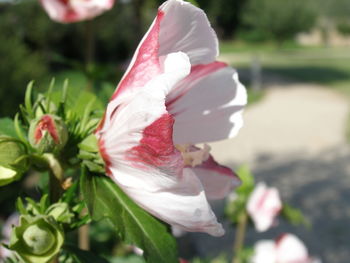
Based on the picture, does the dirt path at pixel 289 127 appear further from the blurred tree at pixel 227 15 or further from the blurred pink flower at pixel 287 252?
the blurred tree at pixel 227 15

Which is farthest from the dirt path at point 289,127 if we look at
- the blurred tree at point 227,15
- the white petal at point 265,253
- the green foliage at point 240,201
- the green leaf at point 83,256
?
the blurred tree at point 227,15

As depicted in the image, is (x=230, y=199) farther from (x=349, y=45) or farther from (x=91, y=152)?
(x=349, y=45)

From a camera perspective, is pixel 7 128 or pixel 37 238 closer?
pixel 37 238

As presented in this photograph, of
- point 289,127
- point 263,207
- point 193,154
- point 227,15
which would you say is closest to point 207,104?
point 193,154

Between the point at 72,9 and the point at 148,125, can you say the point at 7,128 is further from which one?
the point at 72,9

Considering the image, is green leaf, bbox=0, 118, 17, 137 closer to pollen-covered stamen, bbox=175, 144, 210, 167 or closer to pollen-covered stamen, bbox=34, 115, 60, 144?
pollen-covered stamen, bbox=34, 115, 60, 144

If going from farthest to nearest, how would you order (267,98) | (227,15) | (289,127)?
1. (227,15)
2. (267,98)
3. (289,127)
